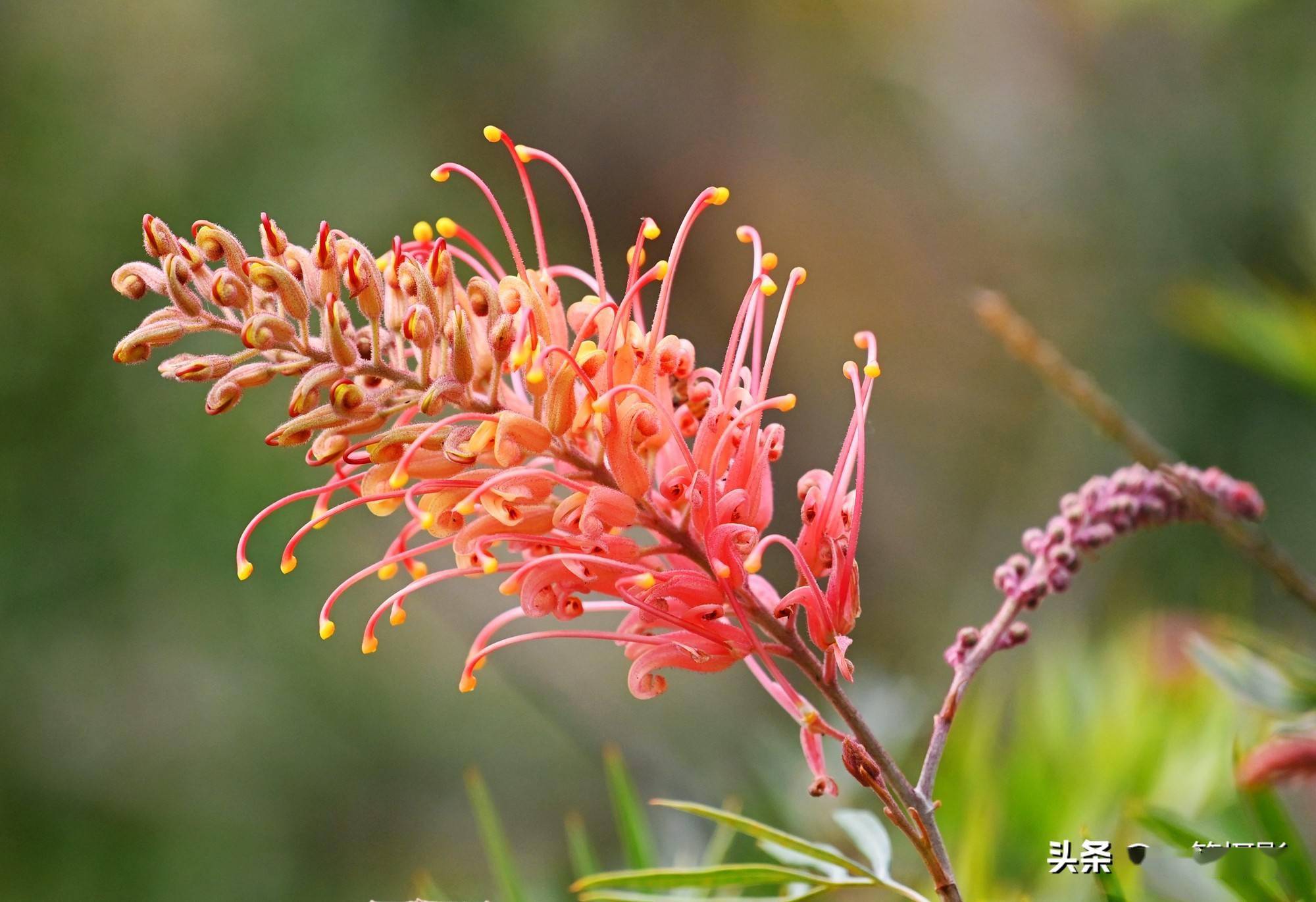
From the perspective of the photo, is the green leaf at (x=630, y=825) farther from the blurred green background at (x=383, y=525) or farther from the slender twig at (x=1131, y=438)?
the blurred green background at (x=383, y=525)

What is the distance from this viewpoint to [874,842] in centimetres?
70

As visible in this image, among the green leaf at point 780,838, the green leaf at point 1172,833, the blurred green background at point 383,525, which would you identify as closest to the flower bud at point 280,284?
the green leaf at point 780,838

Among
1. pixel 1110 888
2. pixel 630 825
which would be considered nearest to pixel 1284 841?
pixel 1110 888

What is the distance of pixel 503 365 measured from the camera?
0.65 meters

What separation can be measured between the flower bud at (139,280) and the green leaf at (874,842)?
519mm

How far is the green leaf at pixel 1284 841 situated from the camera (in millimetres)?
647

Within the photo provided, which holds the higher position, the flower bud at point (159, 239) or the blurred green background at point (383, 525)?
the blurred green background at point (383, 525)

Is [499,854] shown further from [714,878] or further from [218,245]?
[218,245]

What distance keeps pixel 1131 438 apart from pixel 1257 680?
278 mm

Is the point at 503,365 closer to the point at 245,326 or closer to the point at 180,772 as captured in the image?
the point at 245,326

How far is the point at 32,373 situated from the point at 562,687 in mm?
1433

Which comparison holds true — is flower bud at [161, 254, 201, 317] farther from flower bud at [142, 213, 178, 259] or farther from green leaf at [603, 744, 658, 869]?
green leaf at [603, 744, 658, 869]

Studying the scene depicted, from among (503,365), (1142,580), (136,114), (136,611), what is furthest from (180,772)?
(503,365)

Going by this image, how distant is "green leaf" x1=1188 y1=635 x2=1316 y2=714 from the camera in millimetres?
787
